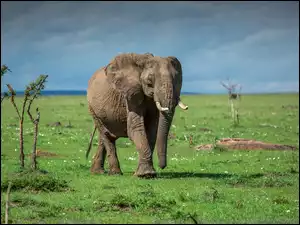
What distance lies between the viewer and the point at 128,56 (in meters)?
19.7

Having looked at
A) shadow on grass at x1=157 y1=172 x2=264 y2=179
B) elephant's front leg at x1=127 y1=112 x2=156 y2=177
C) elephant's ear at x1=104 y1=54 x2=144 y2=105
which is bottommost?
shadow on grass at x1=157 y1=172 x2=264 y2=179

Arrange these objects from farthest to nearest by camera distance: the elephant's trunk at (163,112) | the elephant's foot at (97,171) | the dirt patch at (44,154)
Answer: the dirt patch at (44,154) < the elephant's foot at (97,171) < the elephant's trunk at (163,112)

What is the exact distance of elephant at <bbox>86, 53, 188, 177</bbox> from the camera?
18141mm

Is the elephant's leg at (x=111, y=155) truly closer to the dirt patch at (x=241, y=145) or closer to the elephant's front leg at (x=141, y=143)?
the elephant's front leg at (x=141, y=143)

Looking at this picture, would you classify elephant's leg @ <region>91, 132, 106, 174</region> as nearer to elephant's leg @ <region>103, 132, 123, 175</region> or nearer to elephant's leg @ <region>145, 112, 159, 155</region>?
elephant's leg @ <region>103, 132, 123, 175</region>

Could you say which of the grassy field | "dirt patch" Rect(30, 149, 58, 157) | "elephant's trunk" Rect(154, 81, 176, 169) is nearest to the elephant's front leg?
the grassy field

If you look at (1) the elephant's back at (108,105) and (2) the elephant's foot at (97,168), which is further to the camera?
(2) the elephant's foot at (97,168)

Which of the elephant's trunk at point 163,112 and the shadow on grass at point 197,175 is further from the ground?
the elephant's trunk at point 163,112

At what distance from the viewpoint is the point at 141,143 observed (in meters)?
18.8

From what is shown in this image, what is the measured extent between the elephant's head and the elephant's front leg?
445 mm

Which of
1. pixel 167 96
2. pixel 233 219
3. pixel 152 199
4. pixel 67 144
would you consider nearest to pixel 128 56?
pixel 167 96

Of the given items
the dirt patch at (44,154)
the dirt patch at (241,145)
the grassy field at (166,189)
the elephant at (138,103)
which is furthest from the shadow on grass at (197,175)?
the dirt patch at (241,145)

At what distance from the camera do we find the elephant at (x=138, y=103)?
18.1 m

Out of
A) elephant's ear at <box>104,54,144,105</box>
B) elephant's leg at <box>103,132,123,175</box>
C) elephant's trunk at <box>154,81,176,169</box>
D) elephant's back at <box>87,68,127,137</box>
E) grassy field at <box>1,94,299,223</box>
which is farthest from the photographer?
elephant's leg at <box>103,132,123,175</box>
